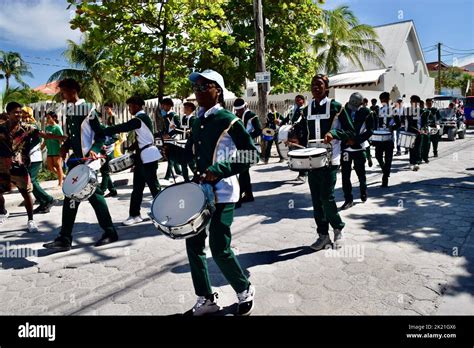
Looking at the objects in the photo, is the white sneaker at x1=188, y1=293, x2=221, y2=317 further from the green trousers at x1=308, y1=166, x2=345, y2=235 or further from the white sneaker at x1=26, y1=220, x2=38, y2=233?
the white sneaker at x1=26, y1=220, x2=38, y2=233

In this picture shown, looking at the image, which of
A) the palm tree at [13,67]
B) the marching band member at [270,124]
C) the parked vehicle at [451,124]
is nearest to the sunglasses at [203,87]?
the marching band member at [270,124]

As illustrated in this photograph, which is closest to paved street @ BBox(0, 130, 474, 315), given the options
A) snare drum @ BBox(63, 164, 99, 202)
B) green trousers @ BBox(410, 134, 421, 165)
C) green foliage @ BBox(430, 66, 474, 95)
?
snare drum @ BBox(63, 164, 99, 202)

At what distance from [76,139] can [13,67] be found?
153ft

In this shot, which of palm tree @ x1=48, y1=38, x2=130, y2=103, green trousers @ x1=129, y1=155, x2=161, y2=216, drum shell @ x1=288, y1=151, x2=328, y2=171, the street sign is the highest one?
palm tree @ x1=48, y1=38, x2=130, y2=103

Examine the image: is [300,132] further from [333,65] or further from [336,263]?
[333,65]

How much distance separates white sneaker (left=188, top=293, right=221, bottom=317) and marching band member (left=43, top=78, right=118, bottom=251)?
2.43 m

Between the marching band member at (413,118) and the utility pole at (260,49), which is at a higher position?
the utility pole at (260,49)

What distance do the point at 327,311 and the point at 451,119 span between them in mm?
19426

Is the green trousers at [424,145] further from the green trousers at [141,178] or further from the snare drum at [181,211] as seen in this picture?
the snare drum at [181,211]

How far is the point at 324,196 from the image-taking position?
14.8 feet

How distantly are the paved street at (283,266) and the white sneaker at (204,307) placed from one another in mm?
189

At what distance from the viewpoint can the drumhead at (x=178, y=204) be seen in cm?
283

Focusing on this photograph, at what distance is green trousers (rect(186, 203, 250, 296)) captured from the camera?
3.05 metres

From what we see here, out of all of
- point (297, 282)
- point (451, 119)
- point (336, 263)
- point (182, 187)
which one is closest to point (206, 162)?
point (182, 187)
